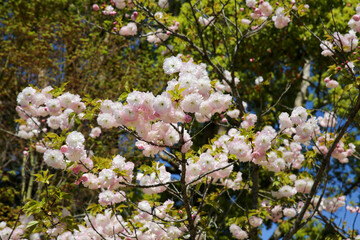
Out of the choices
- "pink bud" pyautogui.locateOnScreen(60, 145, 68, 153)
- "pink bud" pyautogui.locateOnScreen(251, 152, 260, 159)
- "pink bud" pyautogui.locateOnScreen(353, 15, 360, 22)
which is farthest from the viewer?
"pink bud" pyautogui.locateOnScreen(353, 15, 360, 22)

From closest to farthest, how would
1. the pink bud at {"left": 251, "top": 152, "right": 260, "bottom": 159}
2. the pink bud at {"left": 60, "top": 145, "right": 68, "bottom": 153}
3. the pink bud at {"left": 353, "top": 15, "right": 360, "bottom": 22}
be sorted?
the pink bud at {"left": 251, "top": 152, "right": 260, "bottom": 159}
the pink bud at {"left": 60, "top": 145, "right": 68, "bottom": 153}
the pink bud at {"left": 353, "top": 15, "right": 360, "bottom": 22}

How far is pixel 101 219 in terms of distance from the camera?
10.4ft

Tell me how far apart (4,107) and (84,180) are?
20.5 feet

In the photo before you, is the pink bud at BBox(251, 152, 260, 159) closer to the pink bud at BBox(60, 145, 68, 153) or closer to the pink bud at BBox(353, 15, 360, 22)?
the pink bud at BBox(60, 145, 68, 153)

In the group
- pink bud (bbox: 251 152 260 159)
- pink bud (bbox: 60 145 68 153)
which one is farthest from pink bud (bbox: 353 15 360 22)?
pink bud (bbox: 60 145 68 153)

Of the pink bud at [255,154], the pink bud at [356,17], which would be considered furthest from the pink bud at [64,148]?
the pink bud at [356,17]

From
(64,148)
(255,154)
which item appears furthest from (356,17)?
(64,148)

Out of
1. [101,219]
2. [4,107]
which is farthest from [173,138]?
[4,107]

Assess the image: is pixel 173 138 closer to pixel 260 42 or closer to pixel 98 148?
pixel 98 148

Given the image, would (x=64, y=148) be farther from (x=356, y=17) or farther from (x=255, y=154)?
(x=356, y=17)

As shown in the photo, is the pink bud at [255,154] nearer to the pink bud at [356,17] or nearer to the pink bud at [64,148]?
the pink bud at [64,148]

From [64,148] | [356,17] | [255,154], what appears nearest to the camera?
[255,154]

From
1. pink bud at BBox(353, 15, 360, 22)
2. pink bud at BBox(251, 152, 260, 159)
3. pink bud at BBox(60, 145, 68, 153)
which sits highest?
pink bud at BBox(353, 15, 360, 22)

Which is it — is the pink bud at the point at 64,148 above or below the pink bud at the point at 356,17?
below
